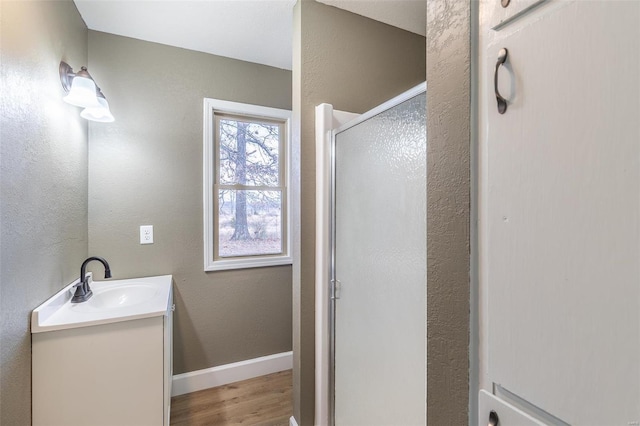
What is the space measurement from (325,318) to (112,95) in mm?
2024

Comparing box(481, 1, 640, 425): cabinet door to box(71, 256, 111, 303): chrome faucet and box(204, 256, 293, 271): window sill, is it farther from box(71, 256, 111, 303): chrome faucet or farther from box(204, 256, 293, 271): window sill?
box(204, 256, 293, 271): window sill

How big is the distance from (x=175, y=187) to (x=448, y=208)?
200 cm

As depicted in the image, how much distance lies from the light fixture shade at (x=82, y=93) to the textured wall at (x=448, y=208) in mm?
1639

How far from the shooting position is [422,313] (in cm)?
96

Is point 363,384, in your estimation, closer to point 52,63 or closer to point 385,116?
point 385,116

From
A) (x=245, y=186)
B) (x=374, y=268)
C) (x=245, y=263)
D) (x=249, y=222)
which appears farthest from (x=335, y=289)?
(x=245, y=186)

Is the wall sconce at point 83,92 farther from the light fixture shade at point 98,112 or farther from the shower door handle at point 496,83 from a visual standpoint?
the shower door handle at point 496,83

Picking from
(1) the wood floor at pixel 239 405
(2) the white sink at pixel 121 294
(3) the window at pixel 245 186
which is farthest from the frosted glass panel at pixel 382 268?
(2) the white sink at pixel 121 294

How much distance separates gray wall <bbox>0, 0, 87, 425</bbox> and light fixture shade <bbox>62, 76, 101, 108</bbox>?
0.07 metres

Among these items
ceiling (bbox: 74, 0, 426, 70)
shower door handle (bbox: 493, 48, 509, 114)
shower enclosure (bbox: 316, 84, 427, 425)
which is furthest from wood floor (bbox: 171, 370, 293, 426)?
ceiling (bbox: 74, 0, 426, 70)

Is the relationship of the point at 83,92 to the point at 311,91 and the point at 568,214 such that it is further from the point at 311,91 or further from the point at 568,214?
the point at 568,214

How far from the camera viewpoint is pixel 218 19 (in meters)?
1.79

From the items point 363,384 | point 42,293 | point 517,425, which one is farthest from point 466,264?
point 42,293

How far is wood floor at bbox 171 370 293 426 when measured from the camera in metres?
1.84
